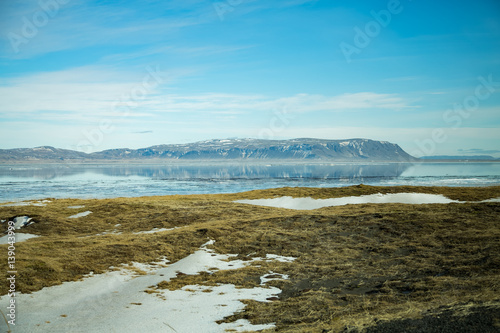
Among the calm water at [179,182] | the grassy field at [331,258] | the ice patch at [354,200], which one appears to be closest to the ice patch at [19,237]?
the grassy field at [331,258]

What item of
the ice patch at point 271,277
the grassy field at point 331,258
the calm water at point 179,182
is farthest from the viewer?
the calm water at point 179,182

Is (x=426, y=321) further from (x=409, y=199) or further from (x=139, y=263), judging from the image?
(x=409, y=199)

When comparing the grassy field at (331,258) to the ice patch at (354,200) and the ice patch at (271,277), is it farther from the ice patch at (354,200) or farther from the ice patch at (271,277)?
the ice patch at (354,200)

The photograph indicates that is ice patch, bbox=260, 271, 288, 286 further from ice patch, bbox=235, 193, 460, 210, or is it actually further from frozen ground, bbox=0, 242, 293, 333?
ice patch, bbox=235, 193, 460, 210

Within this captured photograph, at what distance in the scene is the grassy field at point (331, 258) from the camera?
21.6 ft

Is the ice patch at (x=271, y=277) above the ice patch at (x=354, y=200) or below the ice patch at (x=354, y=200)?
below

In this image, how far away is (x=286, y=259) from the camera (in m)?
11.9

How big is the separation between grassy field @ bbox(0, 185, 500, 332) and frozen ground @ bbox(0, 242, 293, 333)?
0.40m

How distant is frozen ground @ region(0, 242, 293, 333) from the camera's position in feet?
22.7

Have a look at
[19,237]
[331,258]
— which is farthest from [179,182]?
[331,258]

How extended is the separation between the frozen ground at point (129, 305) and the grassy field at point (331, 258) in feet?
1.30

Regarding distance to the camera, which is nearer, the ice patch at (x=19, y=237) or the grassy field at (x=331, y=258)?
the grassy field at (x=331, y=258)
